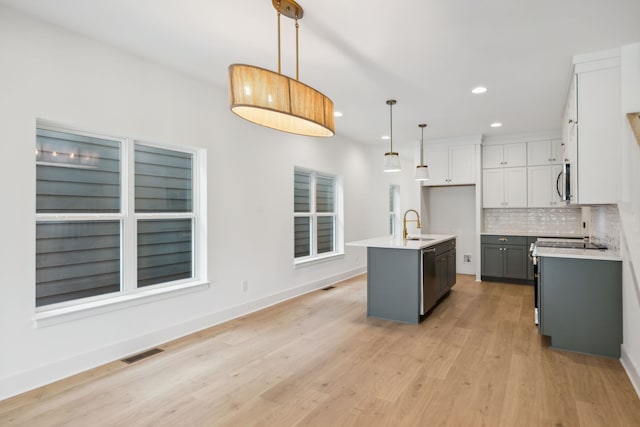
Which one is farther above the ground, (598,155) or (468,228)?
(598,155)

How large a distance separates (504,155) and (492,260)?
1.92 meters

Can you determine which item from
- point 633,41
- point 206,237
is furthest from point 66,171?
point 633,41

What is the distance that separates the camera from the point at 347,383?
8.65 feet

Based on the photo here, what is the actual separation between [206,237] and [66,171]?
4.61 ft

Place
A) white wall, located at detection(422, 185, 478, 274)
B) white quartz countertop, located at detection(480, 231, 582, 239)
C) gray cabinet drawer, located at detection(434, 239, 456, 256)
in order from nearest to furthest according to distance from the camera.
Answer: gray cabinet drawer, located at detection(434, 239, 456, 256)
white quartz countertop, located at detection(480, 231, 582, 239)
white wall, located at detection(422, 185, 478, 274)

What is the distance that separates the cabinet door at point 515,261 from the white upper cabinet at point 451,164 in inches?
53.9

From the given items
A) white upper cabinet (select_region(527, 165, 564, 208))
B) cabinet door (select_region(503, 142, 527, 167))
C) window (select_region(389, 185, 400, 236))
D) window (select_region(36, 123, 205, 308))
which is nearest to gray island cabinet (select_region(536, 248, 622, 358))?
white upper cabinet (select_region(527, 165, 564, 208))

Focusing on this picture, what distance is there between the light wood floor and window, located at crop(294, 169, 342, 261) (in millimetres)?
1986

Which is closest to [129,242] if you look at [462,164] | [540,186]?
[462,164]

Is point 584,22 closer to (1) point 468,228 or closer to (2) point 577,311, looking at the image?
(2) point 577,311

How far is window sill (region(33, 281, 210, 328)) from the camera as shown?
2.66 m

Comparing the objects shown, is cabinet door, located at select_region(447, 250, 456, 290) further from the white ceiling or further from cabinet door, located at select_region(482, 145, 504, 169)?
the white ceiling

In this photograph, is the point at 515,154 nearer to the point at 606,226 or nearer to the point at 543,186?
the point at 543,186

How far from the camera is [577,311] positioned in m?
3.19
